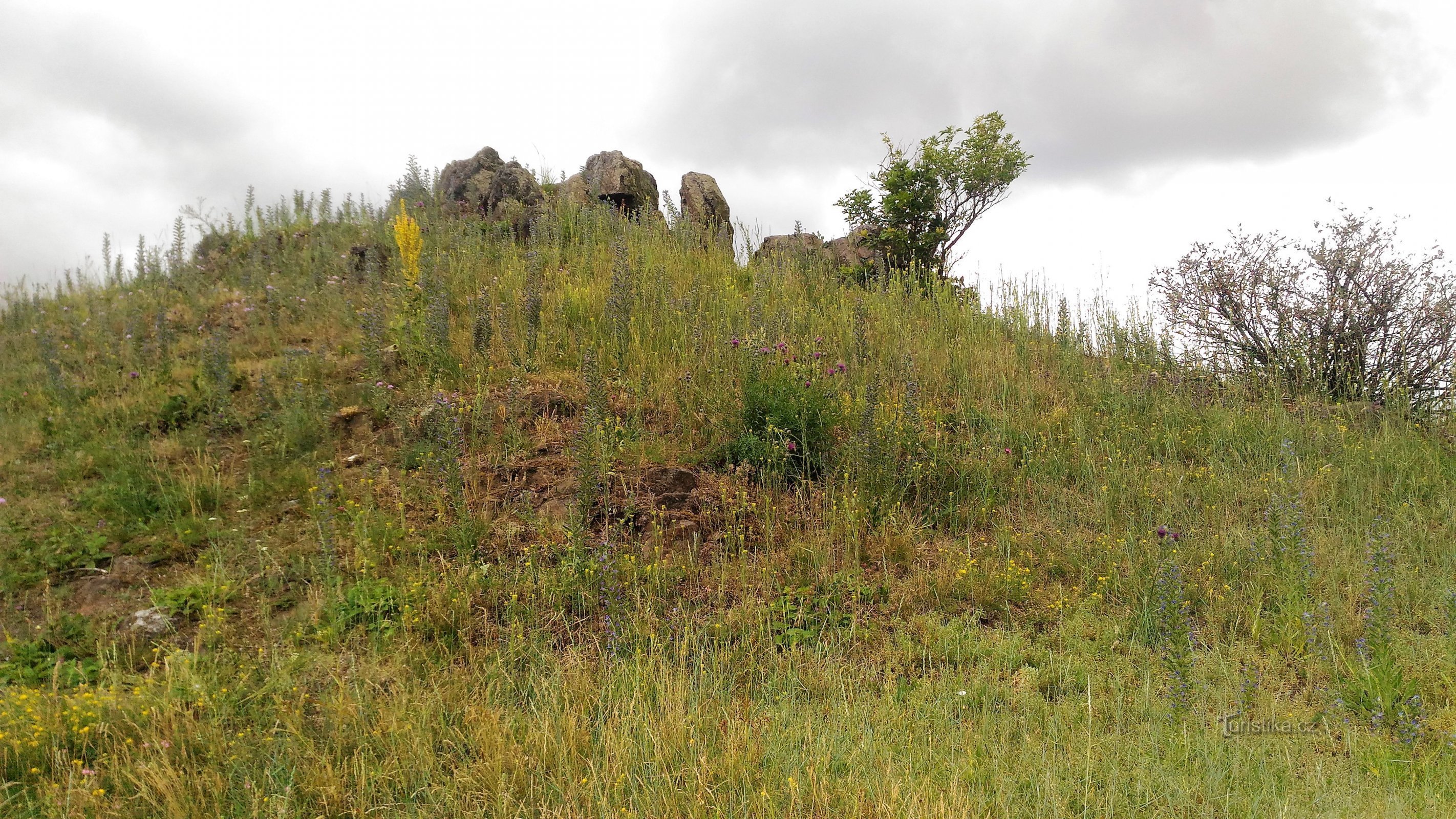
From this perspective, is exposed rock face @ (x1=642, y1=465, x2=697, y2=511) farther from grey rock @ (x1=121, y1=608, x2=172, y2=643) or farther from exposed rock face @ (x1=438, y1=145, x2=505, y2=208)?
exposed rock face @ (x1=438, y1=145, x2=505, y2=208)

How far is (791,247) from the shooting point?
10.3 metres

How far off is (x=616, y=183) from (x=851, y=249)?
12.9ft

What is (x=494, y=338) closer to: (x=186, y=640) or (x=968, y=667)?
(x=186, y=640)

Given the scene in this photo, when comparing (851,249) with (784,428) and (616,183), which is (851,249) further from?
(784,428)

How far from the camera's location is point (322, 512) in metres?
3.82

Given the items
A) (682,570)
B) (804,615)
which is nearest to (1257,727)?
(804,615)

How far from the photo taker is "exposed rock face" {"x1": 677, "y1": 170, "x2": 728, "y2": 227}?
11.3 m

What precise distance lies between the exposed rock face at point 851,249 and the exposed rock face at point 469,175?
537cm

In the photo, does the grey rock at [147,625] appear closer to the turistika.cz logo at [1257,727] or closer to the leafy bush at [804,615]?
the leafy bush at [804,615]

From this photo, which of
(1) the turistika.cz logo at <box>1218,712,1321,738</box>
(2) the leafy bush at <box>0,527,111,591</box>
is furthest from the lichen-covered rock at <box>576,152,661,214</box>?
(1) the turistika.cz logo at <box>1218,712,1321,738</box>

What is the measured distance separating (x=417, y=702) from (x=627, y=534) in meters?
1.55

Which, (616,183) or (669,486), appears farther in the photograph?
(616,183)

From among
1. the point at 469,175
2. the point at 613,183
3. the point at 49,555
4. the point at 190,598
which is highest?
the point at 469,175

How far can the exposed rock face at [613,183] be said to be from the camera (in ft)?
35.9
